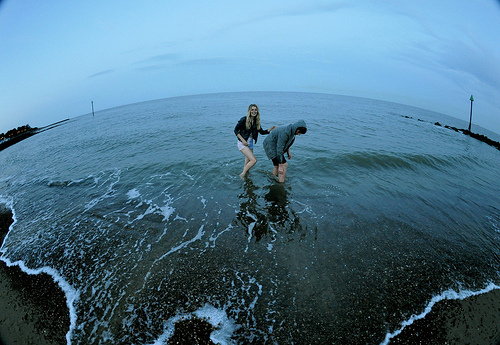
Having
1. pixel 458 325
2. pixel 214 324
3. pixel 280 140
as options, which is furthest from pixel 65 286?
pixel 458 325

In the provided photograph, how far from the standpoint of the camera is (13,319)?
3.77 meters

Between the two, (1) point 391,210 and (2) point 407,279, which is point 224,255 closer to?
(2) point 407,279

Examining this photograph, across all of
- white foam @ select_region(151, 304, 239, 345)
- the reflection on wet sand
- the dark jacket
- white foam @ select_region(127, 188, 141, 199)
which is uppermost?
the dark jacket

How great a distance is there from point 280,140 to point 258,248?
3537mm

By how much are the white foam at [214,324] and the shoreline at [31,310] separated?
5.03ft

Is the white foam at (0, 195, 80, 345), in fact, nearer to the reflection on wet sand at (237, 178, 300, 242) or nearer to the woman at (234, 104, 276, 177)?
the reflection on wet sand at (237, 178, 300, 242)

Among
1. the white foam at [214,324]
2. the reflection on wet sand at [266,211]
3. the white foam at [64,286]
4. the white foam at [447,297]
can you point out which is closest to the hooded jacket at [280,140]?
the reflection on wet sand at [266,211]

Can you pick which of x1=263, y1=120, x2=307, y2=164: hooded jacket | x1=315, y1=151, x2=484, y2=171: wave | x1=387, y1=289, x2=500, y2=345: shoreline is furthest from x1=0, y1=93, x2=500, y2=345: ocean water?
x1=263, y1=120, x2=307, y2=164: hooded jacket

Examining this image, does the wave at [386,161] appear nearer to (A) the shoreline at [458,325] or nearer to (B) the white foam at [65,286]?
(A) the shoreline at [458,325]

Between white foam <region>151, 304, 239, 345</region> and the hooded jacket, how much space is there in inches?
196

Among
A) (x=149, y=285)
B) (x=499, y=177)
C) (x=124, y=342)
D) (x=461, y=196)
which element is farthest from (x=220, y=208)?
(x=499, y=177)

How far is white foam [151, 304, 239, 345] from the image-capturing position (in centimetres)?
333

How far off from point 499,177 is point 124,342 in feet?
57.1

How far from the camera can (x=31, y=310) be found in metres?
3.92
